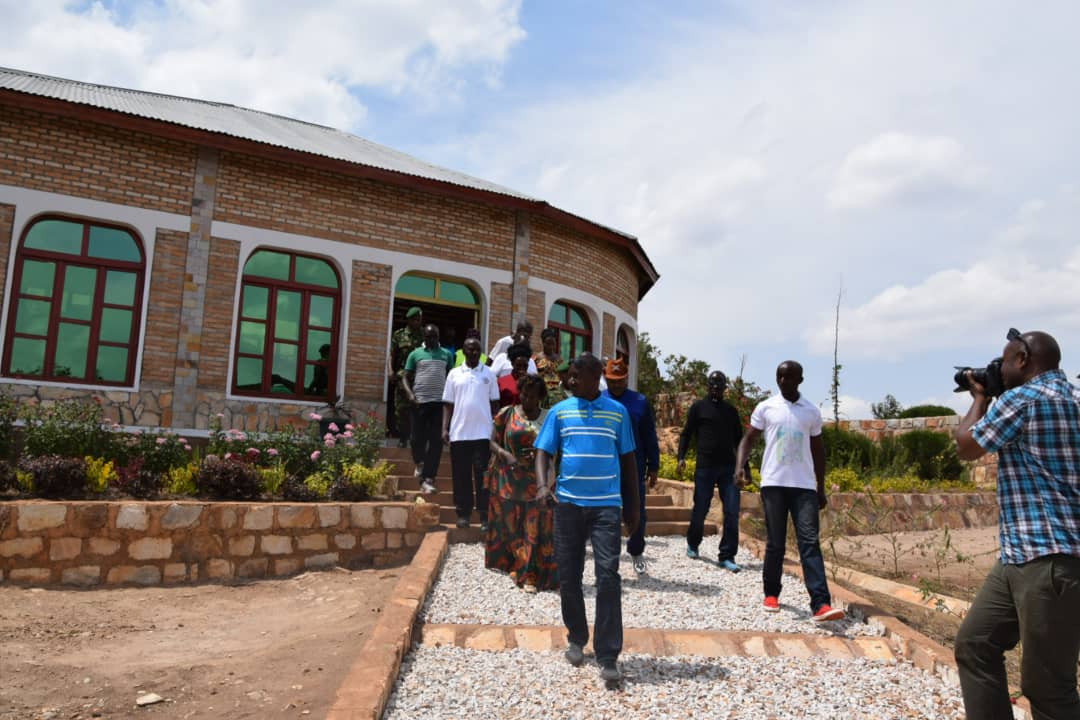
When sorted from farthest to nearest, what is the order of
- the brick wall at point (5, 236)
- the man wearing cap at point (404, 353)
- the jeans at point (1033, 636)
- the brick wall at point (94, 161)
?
the man wearing cap at point (404, 353)
the brick wall at point (94, 161)
the brick wall at point (5, 236)
the jeans at point (1033, 636)

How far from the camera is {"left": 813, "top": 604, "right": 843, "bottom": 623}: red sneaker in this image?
4996mm

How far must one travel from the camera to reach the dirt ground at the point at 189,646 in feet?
13.5

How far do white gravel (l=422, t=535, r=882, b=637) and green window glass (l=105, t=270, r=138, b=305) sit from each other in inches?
248

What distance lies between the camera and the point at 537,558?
6.04 metres

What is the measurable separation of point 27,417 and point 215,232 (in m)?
3.76

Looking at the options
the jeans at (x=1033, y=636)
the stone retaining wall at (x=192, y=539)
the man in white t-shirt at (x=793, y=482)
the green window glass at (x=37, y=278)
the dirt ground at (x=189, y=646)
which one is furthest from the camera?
the green window glass at (x=37, y=278)

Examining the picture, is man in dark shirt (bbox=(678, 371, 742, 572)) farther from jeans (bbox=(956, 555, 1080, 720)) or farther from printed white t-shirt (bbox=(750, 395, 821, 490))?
jeans (bbox=(956, 555, 1080, 720))

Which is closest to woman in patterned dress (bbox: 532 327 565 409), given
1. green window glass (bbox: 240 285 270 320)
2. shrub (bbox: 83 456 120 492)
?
shrub (bbox: 83 456 120 492)

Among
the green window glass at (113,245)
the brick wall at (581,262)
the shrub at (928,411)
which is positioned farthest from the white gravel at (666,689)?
the shrub at (928,411)

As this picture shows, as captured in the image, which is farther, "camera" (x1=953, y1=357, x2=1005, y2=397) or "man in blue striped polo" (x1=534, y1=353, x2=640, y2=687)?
"man in blue striped polo" (x1=534, y1=353, x2=640, y2=687)

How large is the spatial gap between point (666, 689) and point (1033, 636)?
180cm

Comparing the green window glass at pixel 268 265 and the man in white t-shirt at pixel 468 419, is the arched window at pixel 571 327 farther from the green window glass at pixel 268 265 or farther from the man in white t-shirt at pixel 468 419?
the man in white t-shirt at pixel 468 419

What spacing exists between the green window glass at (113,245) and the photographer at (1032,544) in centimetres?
1053

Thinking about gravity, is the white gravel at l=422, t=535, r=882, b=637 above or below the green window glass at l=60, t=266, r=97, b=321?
below
